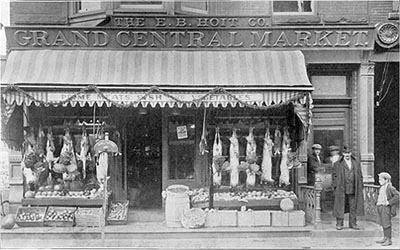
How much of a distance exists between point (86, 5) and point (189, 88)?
3843 millimetres

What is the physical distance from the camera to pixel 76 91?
11586 mm

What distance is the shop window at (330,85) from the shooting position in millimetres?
13609

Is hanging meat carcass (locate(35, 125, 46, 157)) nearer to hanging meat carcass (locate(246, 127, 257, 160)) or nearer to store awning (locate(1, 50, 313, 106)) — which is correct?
store awning (locate(1, 50, 313, 106))

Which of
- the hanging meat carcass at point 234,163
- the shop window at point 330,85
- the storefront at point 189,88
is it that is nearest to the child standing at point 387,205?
the storefront at point 189,88

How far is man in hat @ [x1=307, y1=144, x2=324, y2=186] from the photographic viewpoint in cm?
1336

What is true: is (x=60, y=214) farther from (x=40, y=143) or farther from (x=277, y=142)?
(x=277, y=142)

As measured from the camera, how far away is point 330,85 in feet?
44.8

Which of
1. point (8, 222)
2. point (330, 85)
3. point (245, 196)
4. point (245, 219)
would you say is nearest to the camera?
point (8, 222)

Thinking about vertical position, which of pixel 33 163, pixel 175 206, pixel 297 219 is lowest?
pixel 297 219

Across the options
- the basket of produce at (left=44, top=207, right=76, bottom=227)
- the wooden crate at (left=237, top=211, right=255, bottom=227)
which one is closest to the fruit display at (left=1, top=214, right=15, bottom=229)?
the basket of produce at (left=44, top=207, right=76, bottom=227)

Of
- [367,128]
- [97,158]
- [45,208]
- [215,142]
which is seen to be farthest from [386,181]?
[45,208]

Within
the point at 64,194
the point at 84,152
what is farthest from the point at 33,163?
the point at 84,152

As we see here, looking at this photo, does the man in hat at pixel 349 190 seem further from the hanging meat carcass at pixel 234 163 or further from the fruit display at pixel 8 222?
the fruit display at pixel 8 222

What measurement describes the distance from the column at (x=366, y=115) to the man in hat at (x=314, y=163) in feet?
3.20
